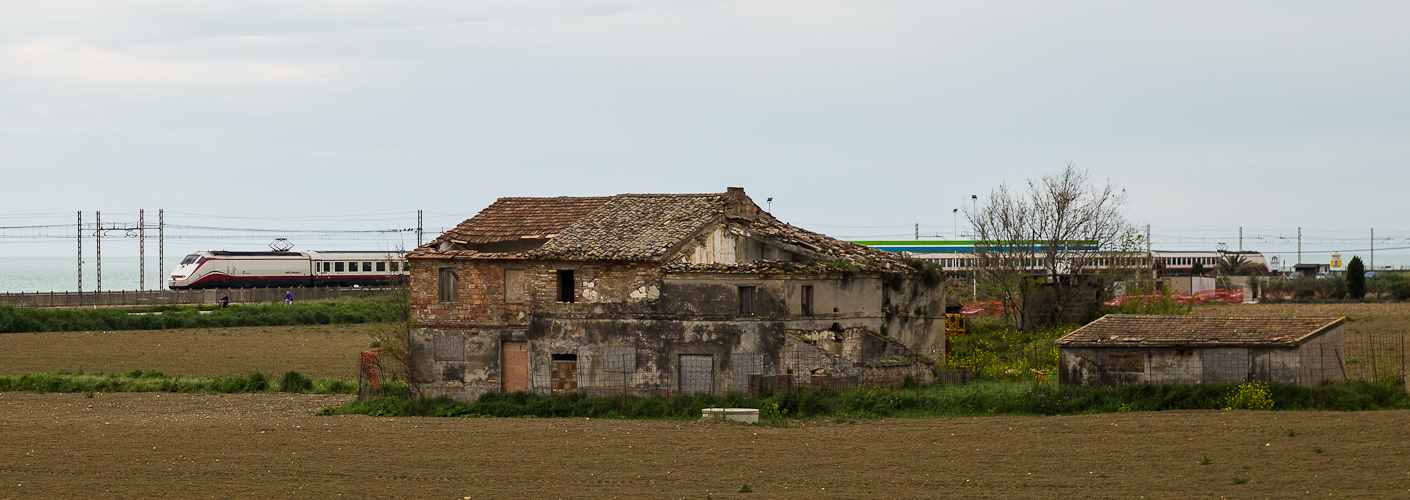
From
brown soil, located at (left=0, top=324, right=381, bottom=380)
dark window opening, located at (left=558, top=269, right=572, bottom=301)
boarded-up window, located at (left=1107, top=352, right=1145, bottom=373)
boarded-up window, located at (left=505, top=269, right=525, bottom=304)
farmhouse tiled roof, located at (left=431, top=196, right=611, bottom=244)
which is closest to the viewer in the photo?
boarded-up window, located at (left=1107, top=352, right=1145, bottom=373)

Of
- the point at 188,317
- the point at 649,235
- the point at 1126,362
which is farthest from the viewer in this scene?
the point at 188,317

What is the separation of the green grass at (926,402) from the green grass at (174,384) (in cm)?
563

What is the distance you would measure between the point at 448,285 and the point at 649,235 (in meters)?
4.48

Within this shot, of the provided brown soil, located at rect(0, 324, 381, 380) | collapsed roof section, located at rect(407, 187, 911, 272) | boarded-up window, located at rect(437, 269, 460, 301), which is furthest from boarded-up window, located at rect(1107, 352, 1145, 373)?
brown soil, located at rect(0, 324, 381, 380)

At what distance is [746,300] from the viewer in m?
27.3

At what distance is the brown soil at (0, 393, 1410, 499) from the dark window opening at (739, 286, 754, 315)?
11.7ft

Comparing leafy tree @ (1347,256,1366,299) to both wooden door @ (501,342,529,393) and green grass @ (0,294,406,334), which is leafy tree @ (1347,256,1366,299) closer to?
green grass @ (0,294,406,334)

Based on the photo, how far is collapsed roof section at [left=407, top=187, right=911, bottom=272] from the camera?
Result: 2792cm

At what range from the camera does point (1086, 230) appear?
156 feet

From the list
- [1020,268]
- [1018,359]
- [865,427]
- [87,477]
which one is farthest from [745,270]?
[1020,268]

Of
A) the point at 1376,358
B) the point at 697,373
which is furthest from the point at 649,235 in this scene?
the point at 1376,358

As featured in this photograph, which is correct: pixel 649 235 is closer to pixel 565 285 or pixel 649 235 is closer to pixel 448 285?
pixel 565 285

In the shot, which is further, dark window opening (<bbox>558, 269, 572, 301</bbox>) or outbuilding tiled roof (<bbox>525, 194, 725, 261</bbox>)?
dark window opening (<bbox>558, 269, 572, 301</bbox>)

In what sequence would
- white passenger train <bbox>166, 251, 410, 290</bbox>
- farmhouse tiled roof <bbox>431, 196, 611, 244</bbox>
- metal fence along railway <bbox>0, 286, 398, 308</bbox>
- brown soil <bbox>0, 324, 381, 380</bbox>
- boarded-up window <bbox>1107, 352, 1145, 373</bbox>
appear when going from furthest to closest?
white passenger train <bbox>166, 251, 410, 290</bbox> < metal fence along railway <bbox>0, 286, 398, 308</bbox> < brown soil <bbox>0, 324, 381, 380</bbox> < farmhouse tiled roof <bbox>431, 196, 611, 244</bbox> < boarded-up window <bbox>1107, 352, 1145, 373</bbox>
